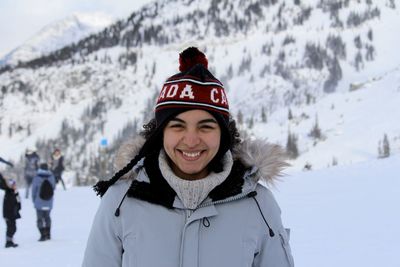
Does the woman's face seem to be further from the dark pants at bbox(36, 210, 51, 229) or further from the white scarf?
the dark pants at bbox(36, 210, 51, 229)

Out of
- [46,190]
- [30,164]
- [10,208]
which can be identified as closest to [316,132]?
[30,164]

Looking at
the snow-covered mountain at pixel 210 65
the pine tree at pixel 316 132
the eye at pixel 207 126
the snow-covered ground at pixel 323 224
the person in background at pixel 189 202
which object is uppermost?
the snow-covered mountain at pixel 210 65

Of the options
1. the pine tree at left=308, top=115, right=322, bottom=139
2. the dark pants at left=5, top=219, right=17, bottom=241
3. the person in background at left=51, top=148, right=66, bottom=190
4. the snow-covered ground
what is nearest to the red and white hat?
the snow-covered ground

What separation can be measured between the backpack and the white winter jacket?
7.01 metres

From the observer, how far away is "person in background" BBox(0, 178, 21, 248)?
806 centimetres

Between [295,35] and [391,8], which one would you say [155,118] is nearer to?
[295,35]

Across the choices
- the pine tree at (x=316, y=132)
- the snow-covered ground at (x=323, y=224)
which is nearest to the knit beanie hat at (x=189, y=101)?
the snow-covered ground at (x=323, y=224)

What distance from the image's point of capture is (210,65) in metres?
112

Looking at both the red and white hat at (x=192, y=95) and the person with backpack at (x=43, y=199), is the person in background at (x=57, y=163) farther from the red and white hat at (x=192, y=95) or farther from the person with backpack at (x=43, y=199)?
the red and white hat at (x=192, y=95)

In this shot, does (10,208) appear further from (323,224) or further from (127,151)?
(127,151)

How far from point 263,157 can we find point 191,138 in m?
0.35

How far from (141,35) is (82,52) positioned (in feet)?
55.8

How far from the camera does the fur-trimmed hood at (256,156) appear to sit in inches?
78.7

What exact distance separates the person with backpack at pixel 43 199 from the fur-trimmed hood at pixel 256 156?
273 inches
